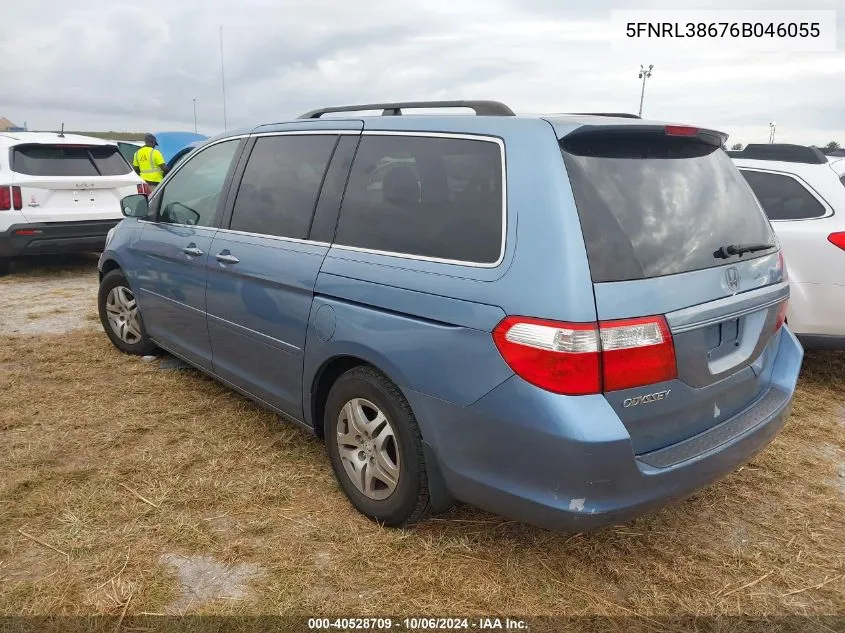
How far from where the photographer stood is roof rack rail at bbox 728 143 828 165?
15.8 ft

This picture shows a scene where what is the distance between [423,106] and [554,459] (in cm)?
171

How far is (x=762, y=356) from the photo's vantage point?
108 inches

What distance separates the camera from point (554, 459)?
2137 mm

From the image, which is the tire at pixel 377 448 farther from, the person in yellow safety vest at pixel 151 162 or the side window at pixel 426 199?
the person in yellow safety vest at pixel 151 162

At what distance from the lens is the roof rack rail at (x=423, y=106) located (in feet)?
8.68

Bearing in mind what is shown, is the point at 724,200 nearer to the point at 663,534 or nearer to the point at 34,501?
the point at 663,534

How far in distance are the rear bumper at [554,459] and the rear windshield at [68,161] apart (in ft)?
23.1

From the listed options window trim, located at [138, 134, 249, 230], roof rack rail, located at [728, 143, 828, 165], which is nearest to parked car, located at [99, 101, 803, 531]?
window trim, located at [138, 134, 249, 230]

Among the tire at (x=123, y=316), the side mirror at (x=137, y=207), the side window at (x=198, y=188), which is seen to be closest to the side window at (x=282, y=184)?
the side window at (x=198, y=188)

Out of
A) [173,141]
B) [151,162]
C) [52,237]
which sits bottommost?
[52,237]

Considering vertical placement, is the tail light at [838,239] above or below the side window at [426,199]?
below

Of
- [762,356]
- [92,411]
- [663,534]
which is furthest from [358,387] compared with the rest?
[92,411]

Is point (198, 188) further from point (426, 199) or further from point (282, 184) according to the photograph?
point (426, 199)

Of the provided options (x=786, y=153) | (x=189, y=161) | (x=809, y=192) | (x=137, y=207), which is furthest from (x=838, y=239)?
(x=137, y=207)
